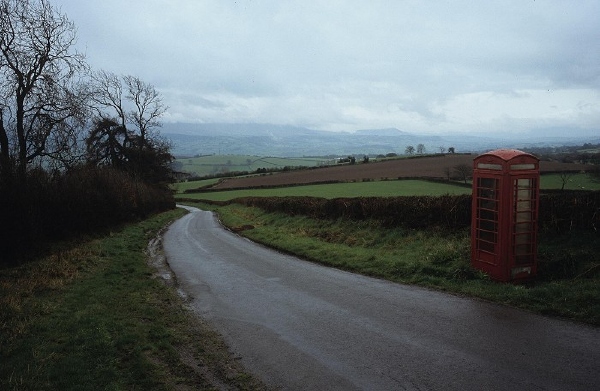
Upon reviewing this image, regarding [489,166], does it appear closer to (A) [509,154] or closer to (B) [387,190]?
(A) [509,154]

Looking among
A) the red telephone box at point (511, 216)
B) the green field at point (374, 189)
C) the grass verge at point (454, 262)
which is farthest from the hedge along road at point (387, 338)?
the green field at point (374, 189)

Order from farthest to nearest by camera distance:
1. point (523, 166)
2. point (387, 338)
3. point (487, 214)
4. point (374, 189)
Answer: point (374, 189)
point (487, 214)
point (523, 166)
point (387, 338)

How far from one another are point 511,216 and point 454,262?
2.18 metres

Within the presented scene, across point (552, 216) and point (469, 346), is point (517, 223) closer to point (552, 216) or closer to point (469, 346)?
point (552, 216)

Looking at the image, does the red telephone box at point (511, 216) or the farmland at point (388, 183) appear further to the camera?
the farmland at point (388, 183)

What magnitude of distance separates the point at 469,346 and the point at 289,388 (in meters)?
2.82

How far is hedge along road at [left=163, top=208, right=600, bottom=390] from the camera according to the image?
5.00 m

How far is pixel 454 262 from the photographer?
10.5 meters

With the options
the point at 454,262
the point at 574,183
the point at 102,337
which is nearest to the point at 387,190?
the point at 574,183

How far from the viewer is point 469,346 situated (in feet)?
19.4

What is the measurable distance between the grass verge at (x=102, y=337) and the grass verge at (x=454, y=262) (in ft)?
17.6

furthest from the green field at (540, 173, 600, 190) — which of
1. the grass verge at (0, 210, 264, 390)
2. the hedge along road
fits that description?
the grass verge at (0, 210, 264, 390)

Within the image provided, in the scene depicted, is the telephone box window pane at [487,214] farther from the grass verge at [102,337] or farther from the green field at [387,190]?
the green field at [387,190]

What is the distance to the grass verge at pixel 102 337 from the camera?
523 centimetres
